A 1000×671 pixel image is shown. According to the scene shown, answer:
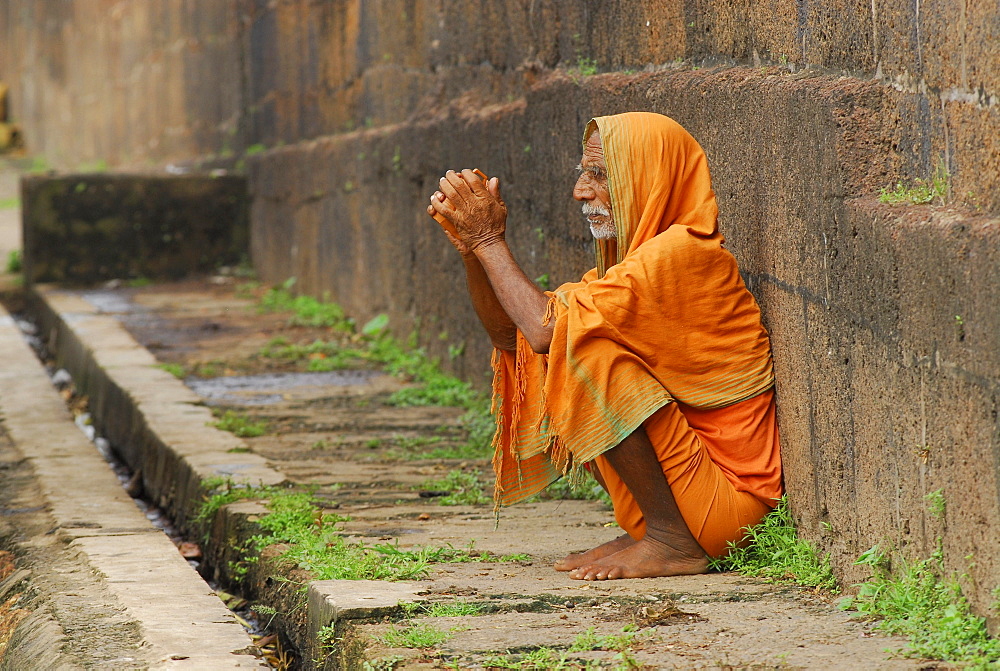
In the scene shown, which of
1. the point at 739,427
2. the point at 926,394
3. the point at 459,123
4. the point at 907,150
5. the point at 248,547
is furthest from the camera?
the point at 459,123

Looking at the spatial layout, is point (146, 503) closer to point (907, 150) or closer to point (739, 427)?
point (739, 427)

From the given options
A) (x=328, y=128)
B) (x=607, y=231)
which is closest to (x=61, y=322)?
(x=328, y=128)

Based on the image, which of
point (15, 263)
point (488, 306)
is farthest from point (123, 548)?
point (15, 263)

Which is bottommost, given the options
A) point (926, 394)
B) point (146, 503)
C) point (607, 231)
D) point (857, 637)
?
point (146, 503)

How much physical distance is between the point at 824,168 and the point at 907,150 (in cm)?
22

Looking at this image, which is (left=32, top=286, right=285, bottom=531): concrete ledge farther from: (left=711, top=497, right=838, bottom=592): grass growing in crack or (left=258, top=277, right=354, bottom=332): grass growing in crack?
(left=711, top=497, right=838, bottom=592): grass growing in crack

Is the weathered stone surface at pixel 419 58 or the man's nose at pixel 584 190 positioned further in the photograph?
the man's nose at pixel 584 190

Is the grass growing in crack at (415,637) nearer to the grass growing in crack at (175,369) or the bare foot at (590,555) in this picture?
the bare foot at (590,555)

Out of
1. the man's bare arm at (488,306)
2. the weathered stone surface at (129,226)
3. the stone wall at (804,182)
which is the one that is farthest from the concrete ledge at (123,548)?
the weathered stone surface at (129,226)

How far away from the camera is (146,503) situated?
215 inches

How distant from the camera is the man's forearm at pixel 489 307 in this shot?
3.60 metres

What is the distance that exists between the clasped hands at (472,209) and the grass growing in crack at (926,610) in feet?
4.14

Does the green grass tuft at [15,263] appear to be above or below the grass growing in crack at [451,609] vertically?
above

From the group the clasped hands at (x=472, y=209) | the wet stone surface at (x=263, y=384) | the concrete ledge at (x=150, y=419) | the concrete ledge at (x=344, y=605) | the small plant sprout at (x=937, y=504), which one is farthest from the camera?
the wet stone surface at (x=263, y=384)
